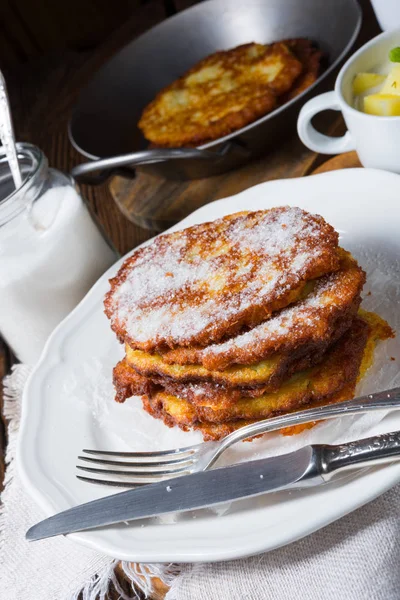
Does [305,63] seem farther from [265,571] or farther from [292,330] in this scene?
[265,571]

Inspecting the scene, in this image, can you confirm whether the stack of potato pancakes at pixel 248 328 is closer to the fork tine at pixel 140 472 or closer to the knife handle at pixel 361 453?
the fork tine at pixel 140 472

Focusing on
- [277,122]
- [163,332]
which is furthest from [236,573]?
→ [277,122]

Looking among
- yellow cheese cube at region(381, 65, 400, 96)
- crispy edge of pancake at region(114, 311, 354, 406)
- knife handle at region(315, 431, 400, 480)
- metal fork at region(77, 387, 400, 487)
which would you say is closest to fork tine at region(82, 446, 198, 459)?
metal fork at region(77, 387, 400, 487)

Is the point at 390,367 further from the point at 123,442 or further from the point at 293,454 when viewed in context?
the point at 123,442

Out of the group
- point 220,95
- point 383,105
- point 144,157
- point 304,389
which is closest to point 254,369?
point 304,389

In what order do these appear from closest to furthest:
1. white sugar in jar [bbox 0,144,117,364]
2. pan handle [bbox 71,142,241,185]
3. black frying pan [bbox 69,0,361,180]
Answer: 1. white sugar in jar [bbox 0,144,117,364]
2. pan handle [bbox 71,142,241,185]
3. black frying pan [bbox 69,0,361,180]

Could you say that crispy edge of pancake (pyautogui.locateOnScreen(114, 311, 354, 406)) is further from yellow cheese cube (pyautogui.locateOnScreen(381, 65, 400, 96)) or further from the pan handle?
the pan handle

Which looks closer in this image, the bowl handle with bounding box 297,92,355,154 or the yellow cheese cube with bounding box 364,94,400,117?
the yellow cheese cube with bounding box 364,94,400,117

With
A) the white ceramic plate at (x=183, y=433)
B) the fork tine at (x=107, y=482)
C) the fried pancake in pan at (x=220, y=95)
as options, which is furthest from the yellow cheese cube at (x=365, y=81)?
the fork tine at (x=107, y=482)
